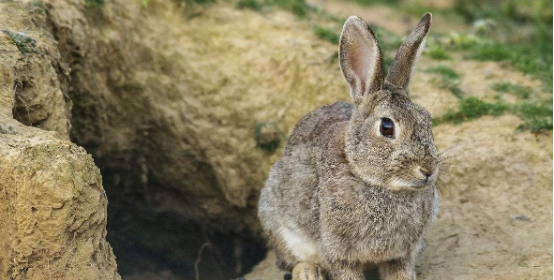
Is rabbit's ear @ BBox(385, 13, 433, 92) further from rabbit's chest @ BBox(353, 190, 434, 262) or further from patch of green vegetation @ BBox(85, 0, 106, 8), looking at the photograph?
patch of green vegetation @ BBox(85, 0, 106, 8)

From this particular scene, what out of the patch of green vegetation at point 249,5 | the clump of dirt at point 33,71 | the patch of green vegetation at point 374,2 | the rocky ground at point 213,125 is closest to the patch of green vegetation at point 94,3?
the rocky ground at point 213,125

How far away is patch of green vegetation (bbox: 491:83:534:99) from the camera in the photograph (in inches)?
281

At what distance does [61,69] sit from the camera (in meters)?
5.75

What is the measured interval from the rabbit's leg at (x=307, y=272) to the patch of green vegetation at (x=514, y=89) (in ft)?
9.24

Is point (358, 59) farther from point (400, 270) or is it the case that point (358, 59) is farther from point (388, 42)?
point (388, 42)

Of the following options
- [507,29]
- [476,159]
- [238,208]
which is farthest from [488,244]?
[507,29]

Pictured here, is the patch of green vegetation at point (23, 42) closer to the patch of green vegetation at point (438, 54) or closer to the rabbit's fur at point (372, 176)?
the rabbit's fur at point (372, 176)

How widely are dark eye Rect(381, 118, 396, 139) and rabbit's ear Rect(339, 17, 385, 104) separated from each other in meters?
0.27

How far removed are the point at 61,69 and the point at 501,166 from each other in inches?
138

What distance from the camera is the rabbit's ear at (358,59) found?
491cm

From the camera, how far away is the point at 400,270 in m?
5.06

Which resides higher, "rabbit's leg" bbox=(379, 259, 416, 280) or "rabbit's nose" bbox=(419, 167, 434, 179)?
"rabbit's nose" bbox=(419, 167, 434, 179)

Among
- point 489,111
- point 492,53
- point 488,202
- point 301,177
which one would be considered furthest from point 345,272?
point 492,53

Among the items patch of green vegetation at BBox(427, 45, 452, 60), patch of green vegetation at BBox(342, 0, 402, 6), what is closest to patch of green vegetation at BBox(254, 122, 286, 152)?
patch of green vegetation at BBox(427, 45, 452, 60)
